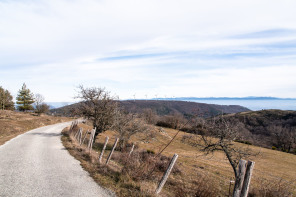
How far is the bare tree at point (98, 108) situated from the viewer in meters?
25.0

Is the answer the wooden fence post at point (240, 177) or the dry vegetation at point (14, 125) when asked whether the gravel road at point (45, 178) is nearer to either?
the wooden fence post at point (240, 177)

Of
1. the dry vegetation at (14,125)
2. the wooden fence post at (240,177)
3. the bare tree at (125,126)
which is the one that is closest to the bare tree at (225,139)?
the wooden fence post at (240,177)

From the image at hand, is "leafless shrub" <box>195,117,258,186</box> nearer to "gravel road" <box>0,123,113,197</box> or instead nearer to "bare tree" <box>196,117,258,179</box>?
"bare tree" <box>196,117,258,179</box>

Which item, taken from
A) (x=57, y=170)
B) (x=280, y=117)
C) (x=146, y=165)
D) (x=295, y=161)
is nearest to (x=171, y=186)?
(x=146, y=165)

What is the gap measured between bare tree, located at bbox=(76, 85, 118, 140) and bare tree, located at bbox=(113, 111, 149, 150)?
1.77 m

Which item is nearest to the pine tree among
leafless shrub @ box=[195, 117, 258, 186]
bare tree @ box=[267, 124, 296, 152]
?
leafless shrub @ box=[195, 117, 258, 186]

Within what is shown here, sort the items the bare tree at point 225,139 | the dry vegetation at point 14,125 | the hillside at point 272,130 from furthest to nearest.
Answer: the hillside at point 272,130
the dry vegetation at point 14,125
the bare tree at point 225,139

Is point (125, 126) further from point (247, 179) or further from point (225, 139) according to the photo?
point (247, 179)

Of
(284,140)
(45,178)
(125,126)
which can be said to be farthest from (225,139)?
(284,140)

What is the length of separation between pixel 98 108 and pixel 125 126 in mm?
5421

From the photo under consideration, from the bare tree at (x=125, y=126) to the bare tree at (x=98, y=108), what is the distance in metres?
1.77

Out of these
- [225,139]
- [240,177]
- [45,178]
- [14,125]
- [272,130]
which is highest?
[240,177]

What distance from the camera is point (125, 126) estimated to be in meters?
28.2

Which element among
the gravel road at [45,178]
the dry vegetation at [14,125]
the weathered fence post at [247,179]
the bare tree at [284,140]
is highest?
the weathered fence post at [247,179]
